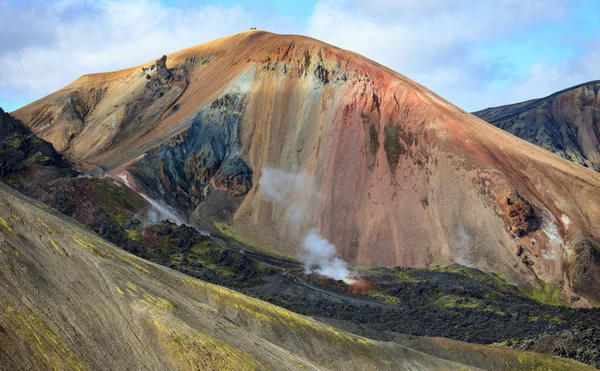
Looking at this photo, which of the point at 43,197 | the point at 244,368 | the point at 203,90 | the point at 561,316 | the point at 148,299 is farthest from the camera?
the point at 203,90

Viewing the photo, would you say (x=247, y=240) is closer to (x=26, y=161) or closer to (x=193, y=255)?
(x=193, y=255)

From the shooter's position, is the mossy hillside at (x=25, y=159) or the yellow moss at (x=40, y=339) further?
the mossy hillside at (x=25, y=159)

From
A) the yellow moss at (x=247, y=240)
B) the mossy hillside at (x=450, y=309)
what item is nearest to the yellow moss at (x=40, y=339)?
the mossy hillside at (x=450, y=309)

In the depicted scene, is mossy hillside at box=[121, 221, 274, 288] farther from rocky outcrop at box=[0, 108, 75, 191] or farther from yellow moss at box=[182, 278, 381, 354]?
yellow moss at box=[182, 278, 381, 354]

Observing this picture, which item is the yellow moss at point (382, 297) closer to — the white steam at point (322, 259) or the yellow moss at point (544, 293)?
the white steam at point (322, 259)

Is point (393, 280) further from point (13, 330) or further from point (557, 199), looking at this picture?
point (13, 330)

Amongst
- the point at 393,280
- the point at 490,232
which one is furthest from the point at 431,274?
the point at 490,232
